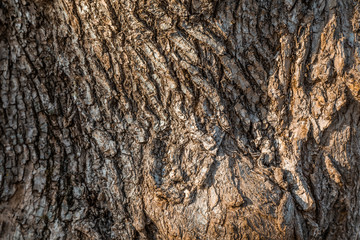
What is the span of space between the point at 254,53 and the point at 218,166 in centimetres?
68

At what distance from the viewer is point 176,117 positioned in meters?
1.67

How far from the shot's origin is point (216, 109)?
1661 mm

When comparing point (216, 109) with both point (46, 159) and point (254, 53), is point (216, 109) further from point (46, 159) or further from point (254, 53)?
point (46, 159)

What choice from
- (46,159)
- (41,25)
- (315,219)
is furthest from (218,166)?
(41,25)

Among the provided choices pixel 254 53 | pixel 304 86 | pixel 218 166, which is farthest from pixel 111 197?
pixel 304 86

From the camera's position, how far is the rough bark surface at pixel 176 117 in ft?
5.30

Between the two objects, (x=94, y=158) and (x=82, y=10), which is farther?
(x=94, y=158)

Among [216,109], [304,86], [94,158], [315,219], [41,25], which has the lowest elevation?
[315,219]

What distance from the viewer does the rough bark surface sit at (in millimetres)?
1614

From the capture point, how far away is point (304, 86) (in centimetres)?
172

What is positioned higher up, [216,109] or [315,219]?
[216,109]

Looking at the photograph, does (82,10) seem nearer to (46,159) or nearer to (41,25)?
(41,25)

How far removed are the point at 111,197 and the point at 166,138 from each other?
493 mm

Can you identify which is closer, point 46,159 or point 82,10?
point 82,10
